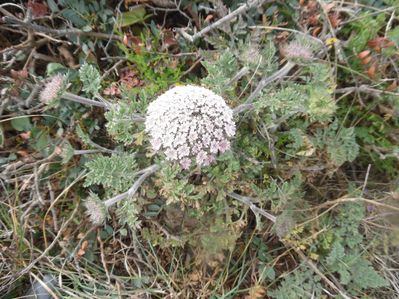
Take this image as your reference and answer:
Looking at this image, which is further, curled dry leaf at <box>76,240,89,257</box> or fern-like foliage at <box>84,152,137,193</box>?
curled dry leaf at <box>76,240,89,257</box>

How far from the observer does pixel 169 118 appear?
5.12 ft

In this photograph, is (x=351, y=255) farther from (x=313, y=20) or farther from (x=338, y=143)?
(x=313, y=20)

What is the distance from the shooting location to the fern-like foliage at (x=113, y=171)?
1701 mm

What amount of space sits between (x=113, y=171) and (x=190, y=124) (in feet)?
1.27

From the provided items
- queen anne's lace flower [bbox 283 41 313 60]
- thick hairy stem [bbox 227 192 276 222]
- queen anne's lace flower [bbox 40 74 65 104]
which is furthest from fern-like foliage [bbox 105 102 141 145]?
queen anne's lace flower [bbox 283 41 313 60]

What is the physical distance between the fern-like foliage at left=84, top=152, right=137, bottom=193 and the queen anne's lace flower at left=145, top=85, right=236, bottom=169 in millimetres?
216

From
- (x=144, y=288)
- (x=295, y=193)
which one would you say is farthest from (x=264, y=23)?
→ (x=144, y=288)

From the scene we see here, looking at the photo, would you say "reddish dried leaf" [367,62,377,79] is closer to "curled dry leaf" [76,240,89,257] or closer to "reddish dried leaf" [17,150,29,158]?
"curled dry leaf" [76,240,89,257]

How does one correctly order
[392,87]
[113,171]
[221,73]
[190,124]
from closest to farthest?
[190,124] < [113,171] < [221,73] < [392,87]

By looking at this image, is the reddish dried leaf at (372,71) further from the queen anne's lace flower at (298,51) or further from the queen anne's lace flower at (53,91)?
the queen anne's lace flower at (53,91)

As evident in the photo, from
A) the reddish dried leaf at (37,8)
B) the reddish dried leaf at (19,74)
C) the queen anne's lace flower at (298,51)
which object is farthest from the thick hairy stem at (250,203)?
the reddish dried leaf at (37,8)

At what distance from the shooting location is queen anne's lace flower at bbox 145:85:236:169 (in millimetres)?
1562

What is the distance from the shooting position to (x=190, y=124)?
5.11 ft

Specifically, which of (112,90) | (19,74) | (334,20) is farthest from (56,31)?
(334,20)
